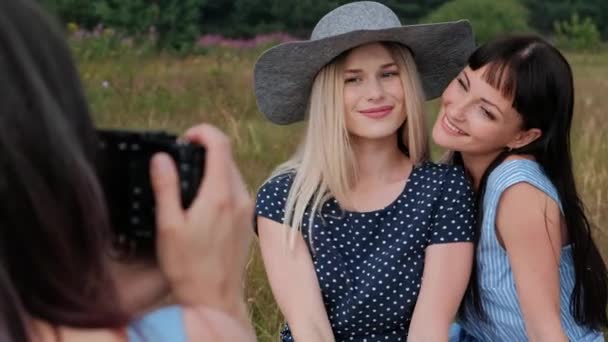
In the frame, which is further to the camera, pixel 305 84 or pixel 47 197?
pixel 305 84

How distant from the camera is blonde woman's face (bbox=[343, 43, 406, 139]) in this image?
9.31ft

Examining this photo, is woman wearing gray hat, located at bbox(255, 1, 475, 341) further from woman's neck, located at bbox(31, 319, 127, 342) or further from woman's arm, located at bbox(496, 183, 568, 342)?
woman's neck, located at bbox(31, 319, 127, 342)

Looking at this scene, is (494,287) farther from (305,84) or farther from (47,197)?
(47,197)

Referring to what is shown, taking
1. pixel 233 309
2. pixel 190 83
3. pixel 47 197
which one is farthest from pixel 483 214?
pixel 190 83

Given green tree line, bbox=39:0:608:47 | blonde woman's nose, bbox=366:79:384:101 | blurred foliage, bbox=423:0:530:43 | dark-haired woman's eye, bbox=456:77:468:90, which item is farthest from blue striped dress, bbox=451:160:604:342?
blurred foliage, bbox=423:0:530:43

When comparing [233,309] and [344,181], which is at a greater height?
[233,309]

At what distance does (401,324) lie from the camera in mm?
2846

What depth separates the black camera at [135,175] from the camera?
1095mm

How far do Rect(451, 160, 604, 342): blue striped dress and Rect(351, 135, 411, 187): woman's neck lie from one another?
26 centimetres

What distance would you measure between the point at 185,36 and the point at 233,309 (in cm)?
2152

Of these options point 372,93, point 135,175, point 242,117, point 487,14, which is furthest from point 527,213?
point 487,14

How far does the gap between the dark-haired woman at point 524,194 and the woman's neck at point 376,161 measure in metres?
0.16

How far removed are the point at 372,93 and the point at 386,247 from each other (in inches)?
15.2

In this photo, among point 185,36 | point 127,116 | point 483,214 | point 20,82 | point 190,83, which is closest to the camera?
point 20,82
